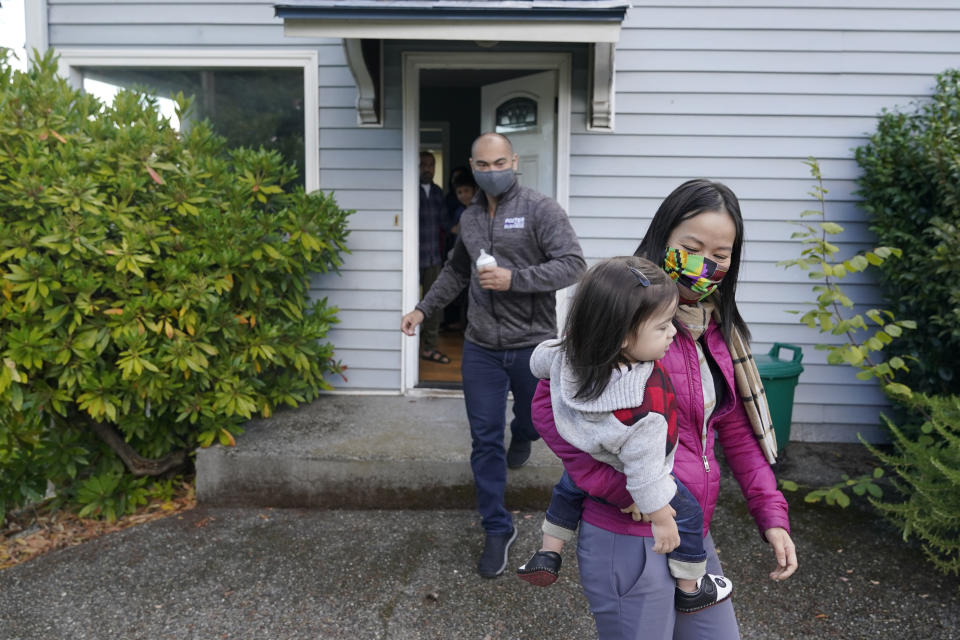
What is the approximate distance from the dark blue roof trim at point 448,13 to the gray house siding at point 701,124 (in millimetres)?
1061

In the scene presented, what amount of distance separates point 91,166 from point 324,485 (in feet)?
7.03

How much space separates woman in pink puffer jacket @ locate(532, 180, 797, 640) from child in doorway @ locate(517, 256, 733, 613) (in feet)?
0.23

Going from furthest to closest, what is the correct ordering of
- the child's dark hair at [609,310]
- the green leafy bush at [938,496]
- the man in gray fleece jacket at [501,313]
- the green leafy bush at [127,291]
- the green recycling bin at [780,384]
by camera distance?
the green recycling bin at [780,384]
the green leafy bush at [127,291]
the man in gray fleece jacket at [501,313]
the green leafy bush at [938,496]
the child's dark hair at [609,310]

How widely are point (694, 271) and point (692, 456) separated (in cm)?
44

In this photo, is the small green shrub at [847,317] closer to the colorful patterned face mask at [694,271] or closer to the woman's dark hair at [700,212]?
the woman's dark hair at [700,212]

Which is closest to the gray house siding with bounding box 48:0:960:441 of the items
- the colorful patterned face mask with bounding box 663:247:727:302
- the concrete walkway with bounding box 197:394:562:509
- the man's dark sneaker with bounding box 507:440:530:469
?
the concrete walkway with bounding box 197:394:562:509

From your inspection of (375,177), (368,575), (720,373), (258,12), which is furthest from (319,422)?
(720,373)

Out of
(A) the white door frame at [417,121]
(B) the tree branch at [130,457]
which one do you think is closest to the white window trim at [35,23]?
(A) the white door frame at [417,121]

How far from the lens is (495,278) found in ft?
10.4

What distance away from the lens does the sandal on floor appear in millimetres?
6930

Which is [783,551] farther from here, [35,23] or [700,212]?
[35,23]

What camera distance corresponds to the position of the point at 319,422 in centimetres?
471

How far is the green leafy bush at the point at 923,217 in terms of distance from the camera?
13.6 ft

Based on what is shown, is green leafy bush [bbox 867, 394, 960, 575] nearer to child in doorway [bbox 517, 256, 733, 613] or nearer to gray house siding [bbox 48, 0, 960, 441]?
gray house siding [bbox 48, 0, 960, 441]
